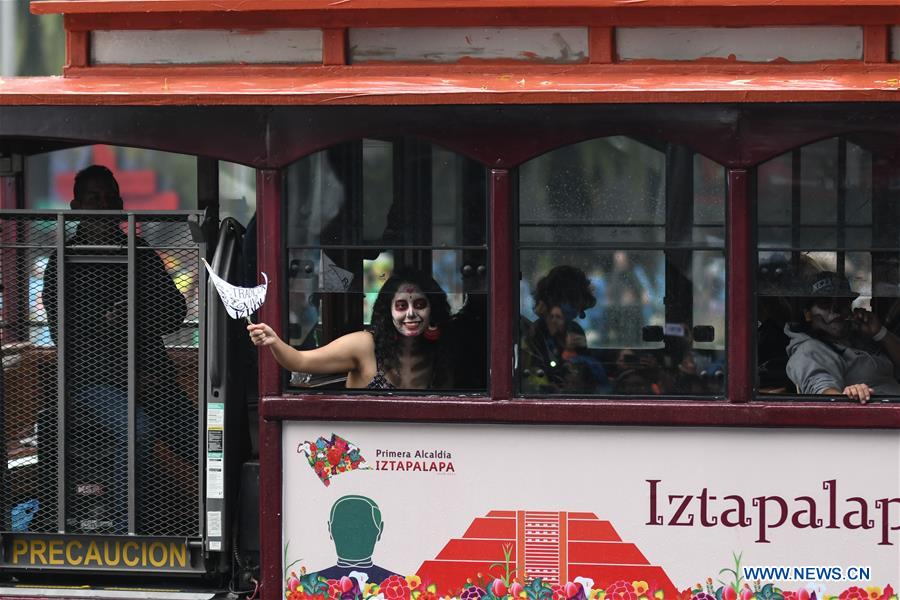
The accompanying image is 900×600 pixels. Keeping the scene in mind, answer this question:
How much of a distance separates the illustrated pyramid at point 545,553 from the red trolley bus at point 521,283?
1cm

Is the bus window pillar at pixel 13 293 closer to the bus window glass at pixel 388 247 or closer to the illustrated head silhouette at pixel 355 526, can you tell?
the bus window glass at pixel 388 247

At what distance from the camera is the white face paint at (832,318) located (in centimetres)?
540

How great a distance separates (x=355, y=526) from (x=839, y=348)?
6.36ft

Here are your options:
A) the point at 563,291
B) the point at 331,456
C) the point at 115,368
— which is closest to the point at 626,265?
the point at 563,291

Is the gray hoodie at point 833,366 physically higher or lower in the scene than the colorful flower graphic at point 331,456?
higher

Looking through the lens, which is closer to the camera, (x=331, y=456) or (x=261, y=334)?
(x=261, y=334)

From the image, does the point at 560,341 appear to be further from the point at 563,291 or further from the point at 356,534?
the point at 356,534

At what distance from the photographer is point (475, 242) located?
5.52m

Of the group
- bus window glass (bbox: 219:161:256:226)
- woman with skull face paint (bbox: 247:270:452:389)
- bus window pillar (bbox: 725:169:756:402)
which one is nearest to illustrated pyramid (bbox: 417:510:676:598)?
woman with skull face paint (bbox: 247:270:452:389)

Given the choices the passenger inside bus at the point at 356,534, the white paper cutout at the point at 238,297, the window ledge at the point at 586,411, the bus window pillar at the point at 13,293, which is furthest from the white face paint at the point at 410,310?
the bus window pillar at the point at 13,293

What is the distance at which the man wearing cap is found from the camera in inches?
212

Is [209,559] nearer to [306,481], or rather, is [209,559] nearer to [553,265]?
[306,481]

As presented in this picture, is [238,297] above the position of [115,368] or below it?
above

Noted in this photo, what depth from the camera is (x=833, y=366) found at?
17.8 feet
